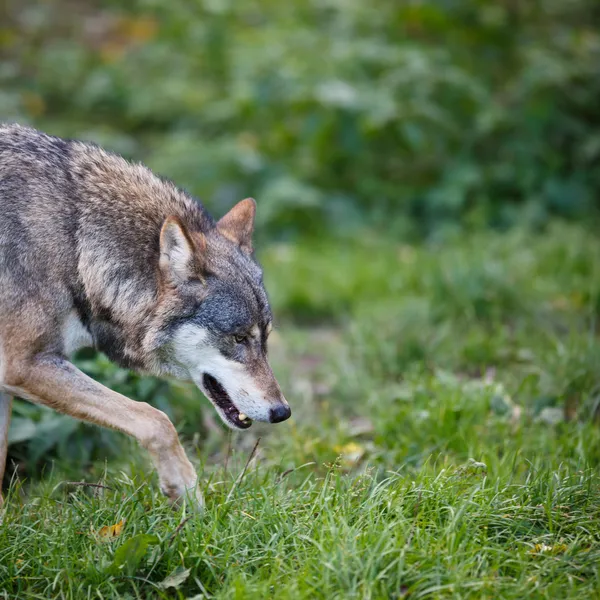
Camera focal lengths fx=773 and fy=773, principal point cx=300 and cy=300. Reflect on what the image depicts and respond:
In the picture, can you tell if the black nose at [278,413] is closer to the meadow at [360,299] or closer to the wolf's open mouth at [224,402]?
the wolf's open mouth at [224,402]

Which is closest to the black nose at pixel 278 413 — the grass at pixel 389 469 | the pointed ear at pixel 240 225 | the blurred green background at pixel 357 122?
the grass at pixel 389 469

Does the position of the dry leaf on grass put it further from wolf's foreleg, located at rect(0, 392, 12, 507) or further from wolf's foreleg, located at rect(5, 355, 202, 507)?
wolf's foreleg, located at rect(0, 392, 12, 507)

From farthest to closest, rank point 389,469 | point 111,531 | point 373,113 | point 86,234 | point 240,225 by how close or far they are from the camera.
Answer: point 373,113
point 240,225
point 389,469
point 86,234
point 111,531

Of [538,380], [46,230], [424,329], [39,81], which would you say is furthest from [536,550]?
[39,81]

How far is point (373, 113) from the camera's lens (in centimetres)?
905

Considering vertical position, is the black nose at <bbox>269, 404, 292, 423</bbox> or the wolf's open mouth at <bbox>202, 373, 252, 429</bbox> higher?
the black nose at <bbox>269, 404, 292, 423</bbox>

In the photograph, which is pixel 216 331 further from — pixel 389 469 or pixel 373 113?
pixel 373 113

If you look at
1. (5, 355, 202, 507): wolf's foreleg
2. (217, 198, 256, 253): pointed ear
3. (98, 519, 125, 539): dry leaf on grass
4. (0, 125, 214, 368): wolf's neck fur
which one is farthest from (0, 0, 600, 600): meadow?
(217, 198, 256, 253): pointed ear

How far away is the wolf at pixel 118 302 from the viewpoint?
12.2 ft

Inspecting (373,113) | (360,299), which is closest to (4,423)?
(360,299)

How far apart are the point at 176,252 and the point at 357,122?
5.93 meters

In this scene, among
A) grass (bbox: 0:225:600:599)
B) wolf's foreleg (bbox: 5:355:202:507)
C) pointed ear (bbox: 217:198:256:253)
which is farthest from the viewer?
pointed ear (bbox: 217:198:256:253)

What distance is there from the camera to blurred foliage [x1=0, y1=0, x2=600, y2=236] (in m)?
9.27

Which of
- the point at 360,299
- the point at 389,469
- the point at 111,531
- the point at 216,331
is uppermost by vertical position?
the point at 216,331
